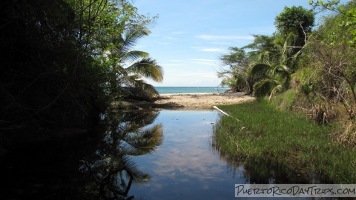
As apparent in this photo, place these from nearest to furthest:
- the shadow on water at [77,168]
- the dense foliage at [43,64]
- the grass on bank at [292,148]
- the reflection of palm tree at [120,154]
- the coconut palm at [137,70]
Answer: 1. the shadow on water at [77,168]
2. the reflection of palm tree at [120,154]
3. the grass on bank at [292,148]
4. the dense foliage at [43,64]
5. the coconut palm at [137,70]

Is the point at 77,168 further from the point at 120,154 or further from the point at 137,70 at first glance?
the point at 137,70

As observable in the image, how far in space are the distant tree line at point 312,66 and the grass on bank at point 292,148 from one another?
844 millimetres

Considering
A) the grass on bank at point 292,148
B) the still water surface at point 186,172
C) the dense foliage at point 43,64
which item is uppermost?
the dense foliage at point 43,64

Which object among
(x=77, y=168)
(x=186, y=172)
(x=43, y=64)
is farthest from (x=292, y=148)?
(x=43, y=64)

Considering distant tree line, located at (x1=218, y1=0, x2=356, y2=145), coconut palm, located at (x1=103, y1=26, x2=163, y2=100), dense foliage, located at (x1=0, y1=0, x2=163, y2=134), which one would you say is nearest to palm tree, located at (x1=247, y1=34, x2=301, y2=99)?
distant tree line, located at (x1=218, y1=0, x2=356, y2=145)

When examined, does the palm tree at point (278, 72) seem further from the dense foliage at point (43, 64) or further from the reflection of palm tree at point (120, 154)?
the dense foliage at point (43, 64)

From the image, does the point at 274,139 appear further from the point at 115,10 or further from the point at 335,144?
the point at 115,10

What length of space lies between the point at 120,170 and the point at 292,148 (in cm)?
442

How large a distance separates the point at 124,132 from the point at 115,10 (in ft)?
20.3

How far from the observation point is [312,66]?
1352 centimetres

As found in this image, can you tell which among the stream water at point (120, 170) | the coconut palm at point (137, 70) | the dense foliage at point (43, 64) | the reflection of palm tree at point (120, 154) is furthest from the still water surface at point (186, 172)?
the coconut palm at point (137, 70)

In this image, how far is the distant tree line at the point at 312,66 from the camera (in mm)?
8525

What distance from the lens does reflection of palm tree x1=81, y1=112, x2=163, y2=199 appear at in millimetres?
5602

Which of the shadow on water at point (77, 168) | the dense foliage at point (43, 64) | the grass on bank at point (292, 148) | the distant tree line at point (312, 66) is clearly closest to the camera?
the shadow on water at point (77, 168)
